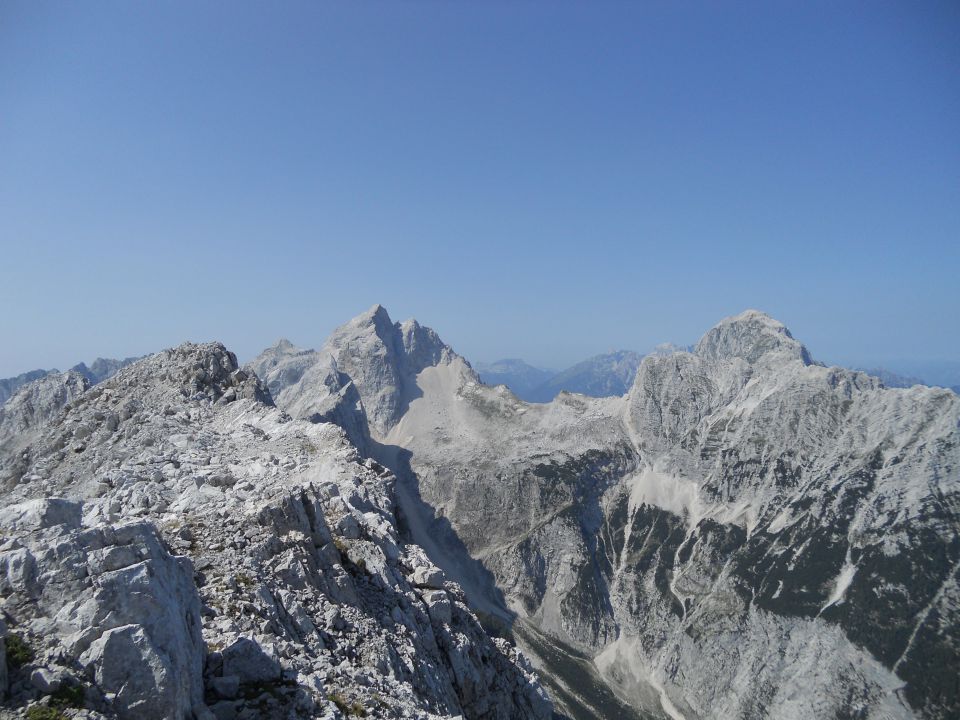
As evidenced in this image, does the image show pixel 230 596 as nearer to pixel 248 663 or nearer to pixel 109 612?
pixel 248 663

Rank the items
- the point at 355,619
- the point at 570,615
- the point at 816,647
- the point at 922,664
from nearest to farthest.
Answer: the point at 355,619, the point at 922,664, the point at 816,647, the point at 570,615

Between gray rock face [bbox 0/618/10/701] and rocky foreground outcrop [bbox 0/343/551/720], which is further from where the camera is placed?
rocky foreground outcrop [bbox 0/343/551/720]

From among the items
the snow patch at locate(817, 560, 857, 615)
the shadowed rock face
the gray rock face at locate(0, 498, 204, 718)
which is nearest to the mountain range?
the gray rock face at locate(0, 498, 204, 718)

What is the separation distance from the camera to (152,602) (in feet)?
45.4

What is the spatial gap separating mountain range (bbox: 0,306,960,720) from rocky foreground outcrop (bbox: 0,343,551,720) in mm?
88

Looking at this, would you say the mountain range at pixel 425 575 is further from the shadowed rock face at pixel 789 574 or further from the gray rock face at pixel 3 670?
the shadowed rock face at pixel 789 574

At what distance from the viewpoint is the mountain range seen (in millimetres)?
14219

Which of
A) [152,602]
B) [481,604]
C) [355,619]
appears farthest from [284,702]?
[481,604]

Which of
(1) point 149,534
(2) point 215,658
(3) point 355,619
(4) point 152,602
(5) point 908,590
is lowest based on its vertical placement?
(5) point 908,590

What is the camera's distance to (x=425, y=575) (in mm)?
33344

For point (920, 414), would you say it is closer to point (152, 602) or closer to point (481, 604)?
point (481, 604)

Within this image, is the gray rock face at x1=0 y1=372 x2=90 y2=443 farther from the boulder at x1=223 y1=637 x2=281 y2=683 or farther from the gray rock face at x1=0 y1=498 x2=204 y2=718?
the boulder at x1=223 y1=637 x2=281 y2=683

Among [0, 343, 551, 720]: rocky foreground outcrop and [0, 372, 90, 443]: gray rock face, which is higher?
[0, 372, 90, 443]: gray rock face

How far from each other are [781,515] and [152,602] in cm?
19679
